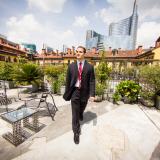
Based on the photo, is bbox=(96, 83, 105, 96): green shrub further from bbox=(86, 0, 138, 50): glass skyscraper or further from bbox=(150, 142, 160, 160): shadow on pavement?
bbox=(86, 0, 138, 50): glass skyscraper

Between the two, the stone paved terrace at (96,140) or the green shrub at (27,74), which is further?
the green shrub at (27,74)

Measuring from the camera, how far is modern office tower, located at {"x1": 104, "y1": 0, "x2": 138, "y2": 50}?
107606 mm

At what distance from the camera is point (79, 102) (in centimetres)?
269

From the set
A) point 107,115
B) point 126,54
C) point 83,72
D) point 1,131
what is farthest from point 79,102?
point 126,54

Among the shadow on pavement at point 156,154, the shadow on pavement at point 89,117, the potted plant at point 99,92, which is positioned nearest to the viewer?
the shadow on pavement at point 156,154

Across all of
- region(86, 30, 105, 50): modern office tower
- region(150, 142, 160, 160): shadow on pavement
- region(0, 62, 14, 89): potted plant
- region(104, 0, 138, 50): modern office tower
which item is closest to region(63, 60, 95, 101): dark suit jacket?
region(150, 142, 160, 160): shadow on pavement

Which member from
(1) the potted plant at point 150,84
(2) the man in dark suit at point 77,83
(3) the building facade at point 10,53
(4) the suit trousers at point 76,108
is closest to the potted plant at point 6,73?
(3) the building facade at point 10,53

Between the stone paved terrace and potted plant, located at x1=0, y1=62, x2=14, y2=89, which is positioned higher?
potted plant, located at x1=0, y1=62, x2=14, y2=89

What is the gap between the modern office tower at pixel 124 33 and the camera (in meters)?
108

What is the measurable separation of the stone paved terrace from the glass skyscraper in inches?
4135

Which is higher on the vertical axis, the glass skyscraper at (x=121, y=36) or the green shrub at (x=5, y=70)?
the glass skyscraper at (x=121, y=36)

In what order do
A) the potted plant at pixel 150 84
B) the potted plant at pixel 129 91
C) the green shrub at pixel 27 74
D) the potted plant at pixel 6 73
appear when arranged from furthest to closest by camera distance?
the potted plant at pixel 6 73 → the green shrub at pixel 27 74 → the potted plant at pixel 129 91 → the potted plant at pixel 150 84

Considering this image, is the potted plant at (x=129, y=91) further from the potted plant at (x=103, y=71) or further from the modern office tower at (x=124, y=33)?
the modern office tower at (x=124, y=33)

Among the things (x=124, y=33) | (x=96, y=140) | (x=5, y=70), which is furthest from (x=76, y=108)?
(x=124, y=33)
